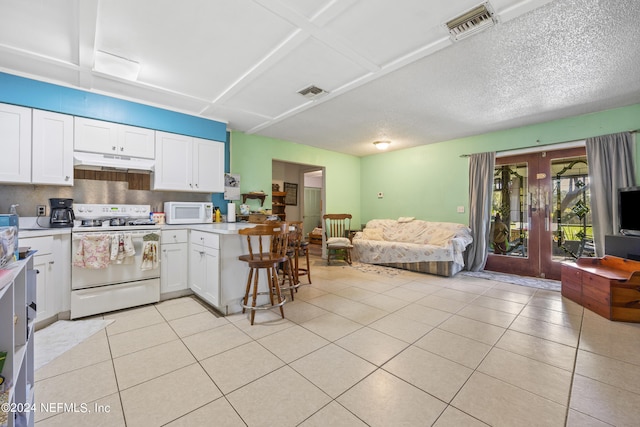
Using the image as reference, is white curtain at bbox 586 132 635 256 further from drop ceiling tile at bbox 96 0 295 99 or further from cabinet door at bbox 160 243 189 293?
cabinet door at bbox 160 243 189 293

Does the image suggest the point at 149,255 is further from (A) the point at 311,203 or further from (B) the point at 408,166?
(A) the point at 311,203

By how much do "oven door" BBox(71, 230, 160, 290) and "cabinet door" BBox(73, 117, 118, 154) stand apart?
1067 mm

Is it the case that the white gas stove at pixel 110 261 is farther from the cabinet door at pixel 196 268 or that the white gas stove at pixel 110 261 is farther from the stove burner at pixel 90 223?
the cabinet door at pixel 196 268

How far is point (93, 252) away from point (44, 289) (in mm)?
493

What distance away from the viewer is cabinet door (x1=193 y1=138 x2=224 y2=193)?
156 inches

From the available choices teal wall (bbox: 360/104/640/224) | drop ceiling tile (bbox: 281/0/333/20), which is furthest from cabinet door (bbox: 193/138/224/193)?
teal wall (bbox: 360/104/640/224)

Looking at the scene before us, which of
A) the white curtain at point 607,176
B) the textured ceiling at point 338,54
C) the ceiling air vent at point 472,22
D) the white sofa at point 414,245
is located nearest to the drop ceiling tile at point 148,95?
the textured ceiling at point 338,54

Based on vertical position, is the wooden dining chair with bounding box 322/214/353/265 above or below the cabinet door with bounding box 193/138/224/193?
below

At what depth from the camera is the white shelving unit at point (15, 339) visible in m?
0.84

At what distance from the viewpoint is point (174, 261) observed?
3.42 m

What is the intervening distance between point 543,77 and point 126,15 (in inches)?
157

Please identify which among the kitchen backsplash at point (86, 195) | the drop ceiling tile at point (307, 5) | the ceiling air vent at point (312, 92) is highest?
the ceiling air vent at point (312, 92)

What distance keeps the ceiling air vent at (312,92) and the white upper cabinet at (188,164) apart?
1.68m

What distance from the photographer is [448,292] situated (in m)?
3.75
